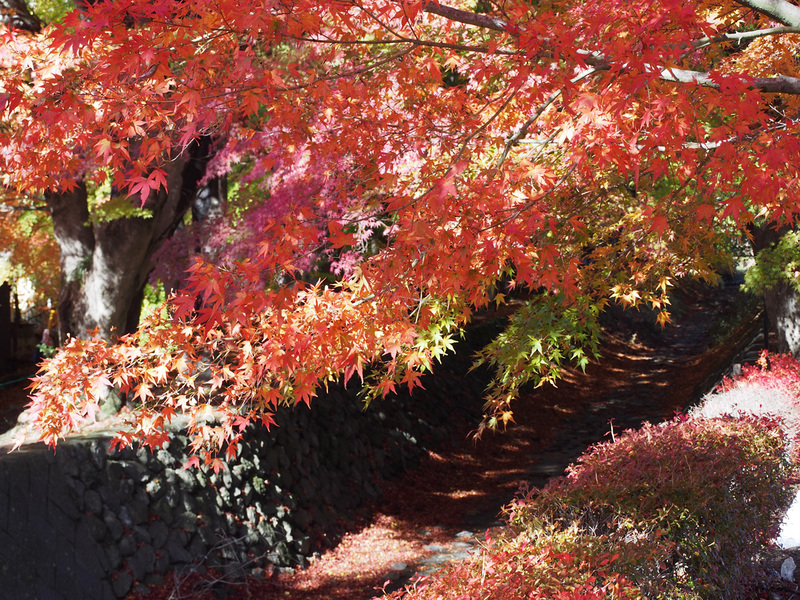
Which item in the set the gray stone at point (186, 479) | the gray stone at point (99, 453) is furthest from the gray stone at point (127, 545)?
the gray stone at point (186, 479)

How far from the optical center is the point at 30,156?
199 inches

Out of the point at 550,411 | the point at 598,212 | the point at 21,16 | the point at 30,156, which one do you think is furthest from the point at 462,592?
the point at 550,411

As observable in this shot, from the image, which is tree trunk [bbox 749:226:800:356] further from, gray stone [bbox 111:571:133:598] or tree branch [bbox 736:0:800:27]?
gray stone [bbox 111:571:133:598]

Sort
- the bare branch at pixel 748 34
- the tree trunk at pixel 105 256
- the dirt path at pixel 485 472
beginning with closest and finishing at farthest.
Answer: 1. the bare branch at pixel 748 34
2. the dirt path at pixel 485 472
3. the tree trunk at pixel 105 256

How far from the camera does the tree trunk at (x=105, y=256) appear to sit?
890cm

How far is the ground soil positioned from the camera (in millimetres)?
7969

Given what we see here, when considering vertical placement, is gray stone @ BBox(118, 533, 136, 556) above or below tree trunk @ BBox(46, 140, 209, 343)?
below

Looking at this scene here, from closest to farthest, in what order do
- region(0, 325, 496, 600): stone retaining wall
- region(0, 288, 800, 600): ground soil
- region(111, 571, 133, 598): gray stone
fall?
region(0, 325, 496, 600): stone retaining wall
region(111, 571, 133, 598): gray stone
region(0, 288, 800, 600): ground soil

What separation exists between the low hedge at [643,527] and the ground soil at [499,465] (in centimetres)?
92

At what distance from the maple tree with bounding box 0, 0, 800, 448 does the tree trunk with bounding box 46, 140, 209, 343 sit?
1699mm

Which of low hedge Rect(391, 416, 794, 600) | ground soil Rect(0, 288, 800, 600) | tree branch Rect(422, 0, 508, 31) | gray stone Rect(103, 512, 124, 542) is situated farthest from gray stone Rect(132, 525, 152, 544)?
tree branch Rect(422, 0, 508, 31)

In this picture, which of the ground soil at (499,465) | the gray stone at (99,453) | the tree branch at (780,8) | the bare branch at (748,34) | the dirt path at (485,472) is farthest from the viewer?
the dirt path at (485,472)

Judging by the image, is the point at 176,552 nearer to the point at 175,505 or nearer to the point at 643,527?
the point at 175,505

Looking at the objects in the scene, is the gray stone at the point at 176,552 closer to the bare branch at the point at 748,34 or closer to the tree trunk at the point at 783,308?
the bare branch at the point at 748,34
